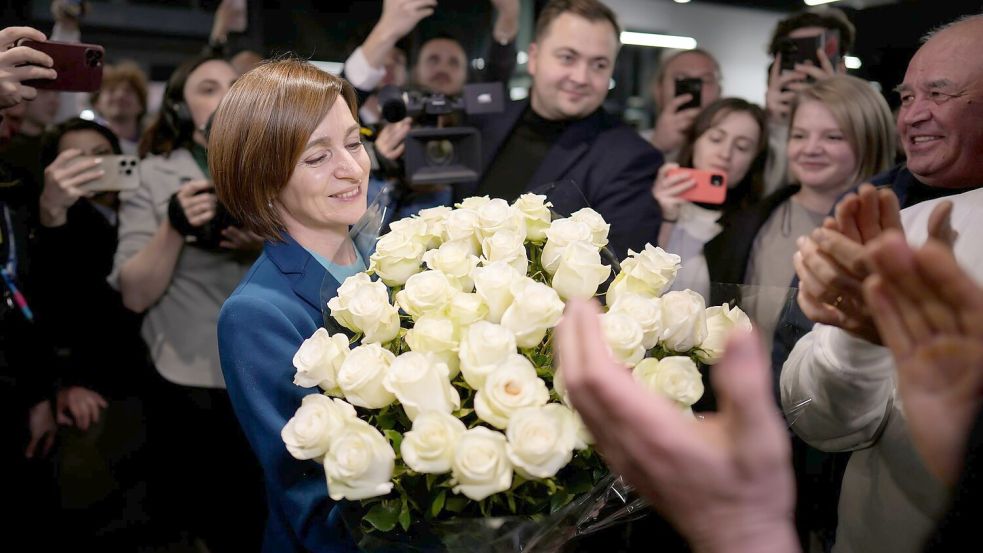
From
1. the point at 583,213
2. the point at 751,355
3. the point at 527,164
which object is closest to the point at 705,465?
the point at 751,355

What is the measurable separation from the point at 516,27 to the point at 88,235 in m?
1.66

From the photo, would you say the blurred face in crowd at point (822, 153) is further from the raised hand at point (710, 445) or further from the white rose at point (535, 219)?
the raised hand at point (710, 445)

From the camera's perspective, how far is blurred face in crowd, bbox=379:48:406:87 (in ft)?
10.6

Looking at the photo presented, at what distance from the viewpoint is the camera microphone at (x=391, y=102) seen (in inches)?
82.7

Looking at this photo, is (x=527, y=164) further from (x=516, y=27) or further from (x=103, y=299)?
(x=103, y=299)

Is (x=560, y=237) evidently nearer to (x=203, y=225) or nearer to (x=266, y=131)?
(x=266, y=131)

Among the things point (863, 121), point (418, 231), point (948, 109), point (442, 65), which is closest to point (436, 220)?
point (418, 231)

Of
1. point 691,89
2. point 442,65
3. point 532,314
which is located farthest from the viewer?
point 442,65

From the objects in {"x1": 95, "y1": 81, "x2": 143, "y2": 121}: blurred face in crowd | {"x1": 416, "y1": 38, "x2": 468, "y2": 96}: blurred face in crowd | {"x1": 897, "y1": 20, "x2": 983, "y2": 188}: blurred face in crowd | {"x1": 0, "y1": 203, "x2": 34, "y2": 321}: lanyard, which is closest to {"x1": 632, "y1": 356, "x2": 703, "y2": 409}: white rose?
{"x1": 897, "y1": 20, "x2": 983, "y2": 188}: blurred face in crowd

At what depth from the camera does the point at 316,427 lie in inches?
32.0

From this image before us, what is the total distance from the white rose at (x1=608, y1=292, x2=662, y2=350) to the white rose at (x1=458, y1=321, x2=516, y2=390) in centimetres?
16

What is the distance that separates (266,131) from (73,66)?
850 mm

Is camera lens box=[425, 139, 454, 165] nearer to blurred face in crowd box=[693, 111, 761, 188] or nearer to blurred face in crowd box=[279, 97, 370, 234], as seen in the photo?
blurred face in crowd box=[279, 97, 370, 234]

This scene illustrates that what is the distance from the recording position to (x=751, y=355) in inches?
20.2
